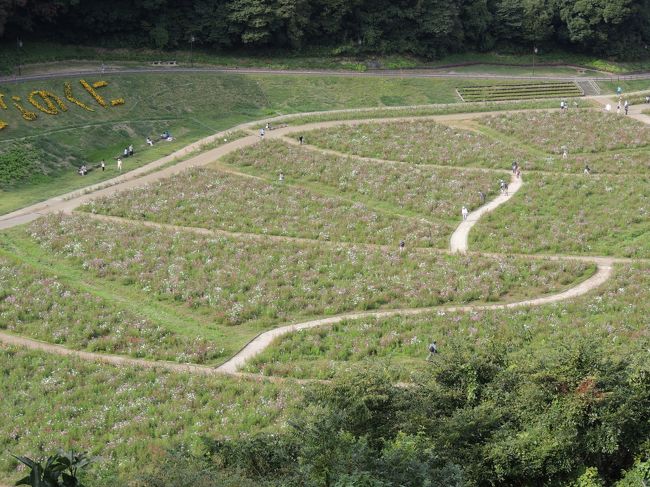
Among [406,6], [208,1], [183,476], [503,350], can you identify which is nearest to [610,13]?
[406,6]

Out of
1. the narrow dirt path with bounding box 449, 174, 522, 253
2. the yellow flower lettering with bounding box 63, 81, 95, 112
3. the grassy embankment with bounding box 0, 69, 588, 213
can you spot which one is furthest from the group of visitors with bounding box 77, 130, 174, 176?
the narrow dirt path with bounding box 449, 174, 522, 253

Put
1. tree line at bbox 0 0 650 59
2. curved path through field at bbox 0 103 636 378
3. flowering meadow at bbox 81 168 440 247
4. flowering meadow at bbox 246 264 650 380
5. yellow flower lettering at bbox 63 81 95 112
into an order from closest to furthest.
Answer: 1. flowering meadow at bbox 246 264 650 380
2. curved path through field at bbox 0 103 636 378
3. flowering meadow at bbox 81 168 440 247
4. yellow flower lettering at bbox 63 81 95 112
5. tree line at bbox 0 0 650 59

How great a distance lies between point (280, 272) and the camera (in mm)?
35812

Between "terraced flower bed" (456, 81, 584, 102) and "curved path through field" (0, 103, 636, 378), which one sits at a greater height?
"terraced flower bed" (456, 81, 584, 102)

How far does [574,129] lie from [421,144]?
1200 centimetres

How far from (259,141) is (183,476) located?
4096 centimetres

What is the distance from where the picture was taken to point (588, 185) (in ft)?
152

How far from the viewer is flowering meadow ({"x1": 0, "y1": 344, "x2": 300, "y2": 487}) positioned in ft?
72.6

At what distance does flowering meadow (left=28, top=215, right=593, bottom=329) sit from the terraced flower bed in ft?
119

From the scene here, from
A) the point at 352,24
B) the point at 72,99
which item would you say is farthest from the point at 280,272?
the point at 352,24

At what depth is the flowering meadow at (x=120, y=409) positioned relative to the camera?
22.1 metres

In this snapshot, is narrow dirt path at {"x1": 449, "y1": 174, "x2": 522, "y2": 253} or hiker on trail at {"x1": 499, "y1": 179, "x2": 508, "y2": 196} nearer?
narrow dirt path at {"x1": 449, "y1": 174, "x2": 522, "y2": 253}

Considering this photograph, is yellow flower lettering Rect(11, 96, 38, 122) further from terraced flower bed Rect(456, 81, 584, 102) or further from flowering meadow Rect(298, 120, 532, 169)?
terraced flower bed Rect(456, 81, 584, 102)

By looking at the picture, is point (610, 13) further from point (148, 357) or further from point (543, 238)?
point (148, 357)
